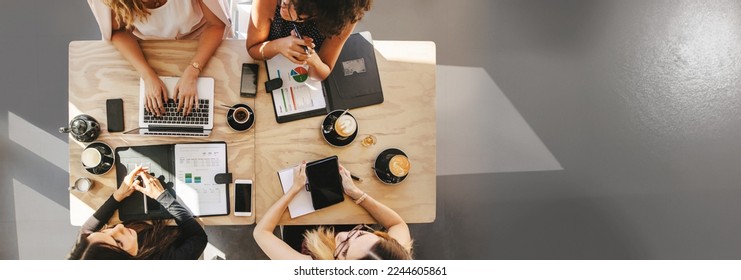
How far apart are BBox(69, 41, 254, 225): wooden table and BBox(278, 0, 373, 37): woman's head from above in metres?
0.27

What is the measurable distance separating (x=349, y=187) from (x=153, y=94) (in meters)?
0.87

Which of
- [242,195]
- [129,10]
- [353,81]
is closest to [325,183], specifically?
[242,195]

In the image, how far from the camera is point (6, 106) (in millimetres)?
1955

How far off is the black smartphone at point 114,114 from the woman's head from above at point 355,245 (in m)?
0.88

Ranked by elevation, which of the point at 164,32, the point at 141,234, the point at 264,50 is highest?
the point at 164,32

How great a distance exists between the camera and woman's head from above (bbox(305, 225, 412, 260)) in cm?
178

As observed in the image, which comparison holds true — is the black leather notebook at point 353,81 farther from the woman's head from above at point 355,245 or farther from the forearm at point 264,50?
the woman's head from above at point 355,245

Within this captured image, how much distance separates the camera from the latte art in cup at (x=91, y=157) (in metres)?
1.65

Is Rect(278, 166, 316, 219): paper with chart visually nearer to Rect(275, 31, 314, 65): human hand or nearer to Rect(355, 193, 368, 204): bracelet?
Rect(355, 193, 368, 204): bracelet

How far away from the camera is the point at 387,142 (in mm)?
1762

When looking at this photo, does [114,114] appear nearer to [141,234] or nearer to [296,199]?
[141,234]

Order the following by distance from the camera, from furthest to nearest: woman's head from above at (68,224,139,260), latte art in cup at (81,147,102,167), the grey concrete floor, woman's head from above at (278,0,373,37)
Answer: the grey concrete floor → woman's head from above at (68,224,139,260) → latte art in cup at (81,147,102,167) → woman's head from above at (278,0,373,37)

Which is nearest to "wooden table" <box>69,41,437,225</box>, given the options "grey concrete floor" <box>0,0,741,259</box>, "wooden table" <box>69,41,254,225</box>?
"wooden table" <box>69,41,254,225</box>
